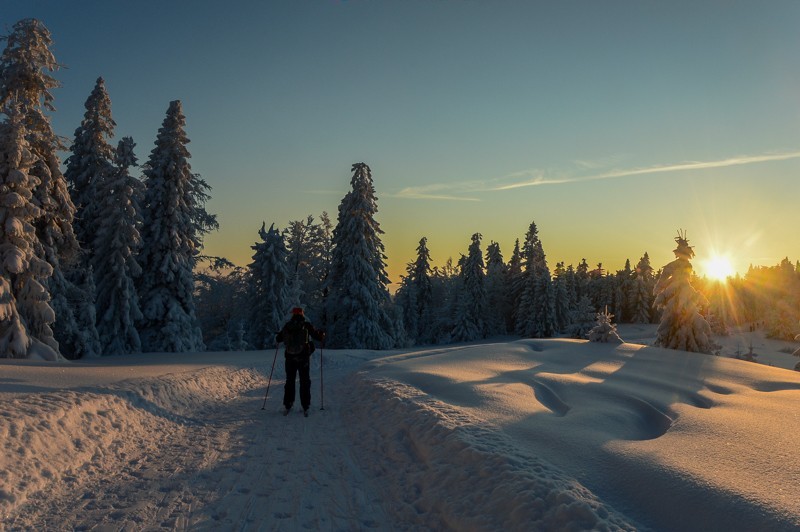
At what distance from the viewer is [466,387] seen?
1073 cm

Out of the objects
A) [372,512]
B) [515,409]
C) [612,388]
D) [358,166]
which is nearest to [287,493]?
[372,512]

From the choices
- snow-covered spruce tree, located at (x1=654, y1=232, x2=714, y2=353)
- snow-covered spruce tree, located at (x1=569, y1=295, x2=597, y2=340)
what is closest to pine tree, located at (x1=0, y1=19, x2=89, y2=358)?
snow-covered spruce tree, located at (x1=654, y1=232, x2=714, y2=353)

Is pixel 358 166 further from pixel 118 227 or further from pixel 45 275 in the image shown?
pixel 45 275

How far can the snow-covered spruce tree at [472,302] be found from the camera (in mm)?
56812

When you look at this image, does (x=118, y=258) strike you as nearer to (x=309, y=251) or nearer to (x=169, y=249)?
(x=169, y=249)

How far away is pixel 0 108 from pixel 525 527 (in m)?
27.1

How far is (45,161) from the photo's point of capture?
2020 centimetres

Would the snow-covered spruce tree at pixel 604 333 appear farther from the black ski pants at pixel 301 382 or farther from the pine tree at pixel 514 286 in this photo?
the pine tree at pixel 514 286

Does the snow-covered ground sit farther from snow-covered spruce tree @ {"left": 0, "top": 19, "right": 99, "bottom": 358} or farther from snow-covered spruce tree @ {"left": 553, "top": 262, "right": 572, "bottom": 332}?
snow-covered spruce tree @ {"left": 553, "top": 262, "right": 572, "bottom": 332}

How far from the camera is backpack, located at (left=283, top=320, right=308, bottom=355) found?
11.2 m

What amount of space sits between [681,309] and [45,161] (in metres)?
30.9

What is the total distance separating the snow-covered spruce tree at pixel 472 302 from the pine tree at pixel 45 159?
137ft

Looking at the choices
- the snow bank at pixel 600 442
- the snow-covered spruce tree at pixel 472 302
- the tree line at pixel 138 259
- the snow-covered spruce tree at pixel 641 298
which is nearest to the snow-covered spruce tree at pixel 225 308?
the tree line at pixel 138 259

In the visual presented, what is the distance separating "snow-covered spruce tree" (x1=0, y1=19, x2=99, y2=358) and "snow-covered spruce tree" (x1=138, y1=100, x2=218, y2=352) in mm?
5446
